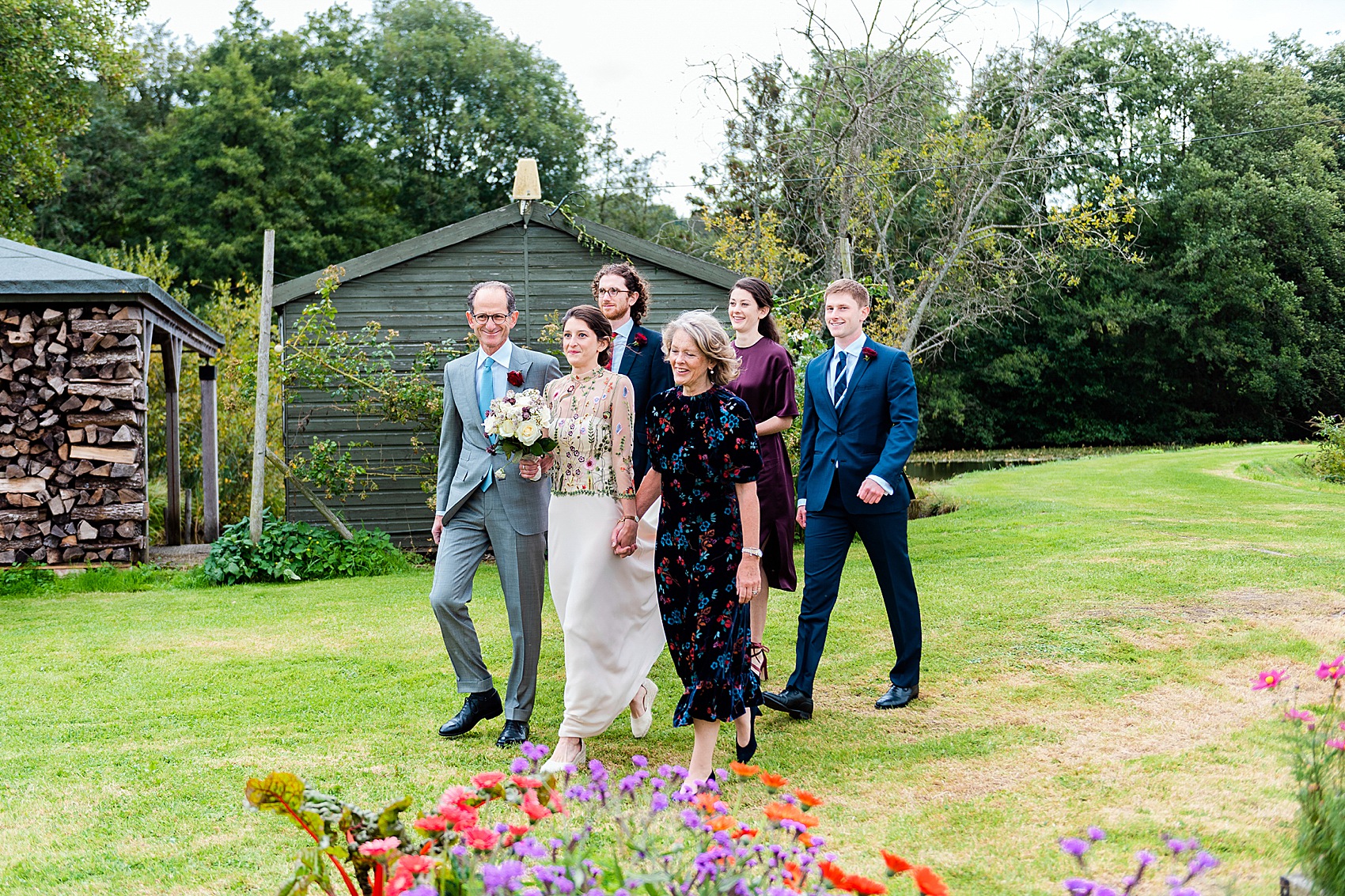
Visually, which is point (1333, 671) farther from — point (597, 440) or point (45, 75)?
point (45, 75)

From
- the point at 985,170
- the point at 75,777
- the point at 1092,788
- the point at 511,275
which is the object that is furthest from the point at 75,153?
the point at 1092,788

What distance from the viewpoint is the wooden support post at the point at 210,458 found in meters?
14.8

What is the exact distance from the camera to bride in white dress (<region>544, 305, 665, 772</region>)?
4480 millimetres

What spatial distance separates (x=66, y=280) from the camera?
1085cm

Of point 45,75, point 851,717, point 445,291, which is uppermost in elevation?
point 45,75

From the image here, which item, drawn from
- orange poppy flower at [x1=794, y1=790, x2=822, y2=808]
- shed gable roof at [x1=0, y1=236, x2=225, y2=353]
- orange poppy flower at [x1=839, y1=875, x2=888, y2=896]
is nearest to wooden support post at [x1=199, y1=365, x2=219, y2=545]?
shed gable roof at [x1=0, y1=236, x2=225, y2=353]

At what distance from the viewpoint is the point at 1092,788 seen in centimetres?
398

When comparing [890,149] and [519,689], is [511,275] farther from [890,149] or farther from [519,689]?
[519,689]

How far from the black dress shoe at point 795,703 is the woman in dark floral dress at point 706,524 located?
944 millimetres

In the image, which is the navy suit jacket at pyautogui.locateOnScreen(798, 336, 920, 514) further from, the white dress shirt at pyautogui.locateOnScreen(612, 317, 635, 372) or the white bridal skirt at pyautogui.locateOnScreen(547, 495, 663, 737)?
Result: the white bridal skirt at pyautogui.locateOnScreen(547, 495, 663, 737)

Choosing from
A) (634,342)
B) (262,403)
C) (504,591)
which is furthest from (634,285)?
(262,403)

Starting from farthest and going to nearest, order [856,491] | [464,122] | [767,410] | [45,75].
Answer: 1. [464,122]
2. [45,75]
3. [767,410]
4. [856,491]

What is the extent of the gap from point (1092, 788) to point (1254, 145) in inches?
1468

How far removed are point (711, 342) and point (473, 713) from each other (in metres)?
2.08
